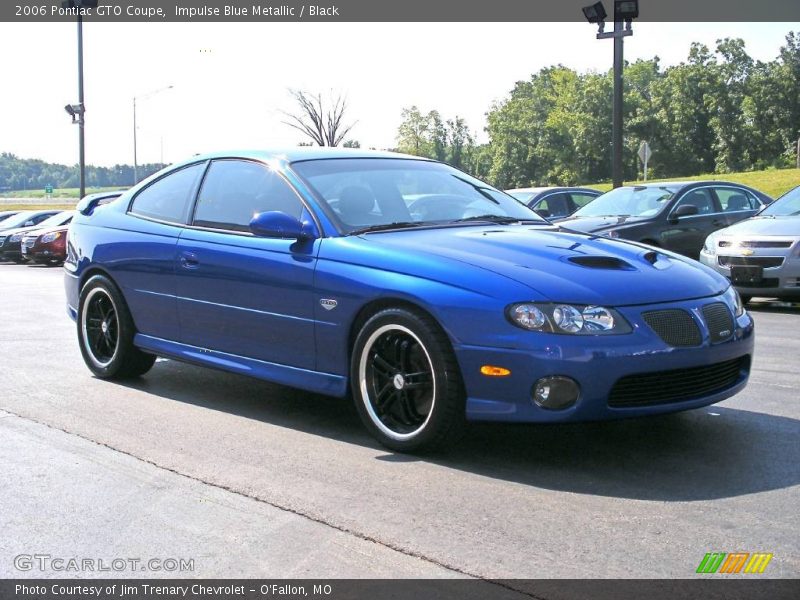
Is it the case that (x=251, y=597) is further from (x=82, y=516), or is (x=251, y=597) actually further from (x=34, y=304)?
(x=34, y=304)

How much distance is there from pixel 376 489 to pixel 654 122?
9440 centimetres

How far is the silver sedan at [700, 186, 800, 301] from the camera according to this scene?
10.8 meters

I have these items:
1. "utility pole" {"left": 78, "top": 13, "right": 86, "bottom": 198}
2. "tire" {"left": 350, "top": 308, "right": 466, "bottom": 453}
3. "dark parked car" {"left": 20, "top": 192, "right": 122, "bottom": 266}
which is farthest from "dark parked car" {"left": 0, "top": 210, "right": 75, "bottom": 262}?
"tire" {"left": 350, "top": 308, "right": 466, "bottom": 453}

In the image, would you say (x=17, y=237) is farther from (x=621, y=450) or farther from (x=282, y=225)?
(x=621, y=450)

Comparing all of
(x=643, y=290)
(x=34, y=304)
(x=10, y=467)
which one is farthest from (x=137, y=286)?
(x=34, y=304)

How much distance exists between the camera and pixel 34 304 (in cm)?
1273

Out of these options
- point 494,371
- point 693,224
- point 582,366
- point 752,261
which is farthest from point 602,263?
point 693,224

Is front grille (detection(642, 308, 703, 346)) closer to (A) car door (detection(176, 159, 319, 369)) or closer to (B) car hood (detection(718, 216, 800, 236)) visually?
(A) car door (detection(176, 159, 319, 369))

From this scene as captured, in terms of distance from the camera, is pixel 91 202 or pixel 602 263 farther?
pixel 91 202

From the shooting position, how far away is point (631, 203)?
14031 mm

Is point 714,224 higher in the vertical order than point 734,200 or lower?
lower

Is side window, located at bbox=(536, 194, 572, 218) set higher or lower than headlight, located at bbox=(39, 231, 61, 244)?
higher

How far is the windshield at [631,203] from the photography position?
13719mm
